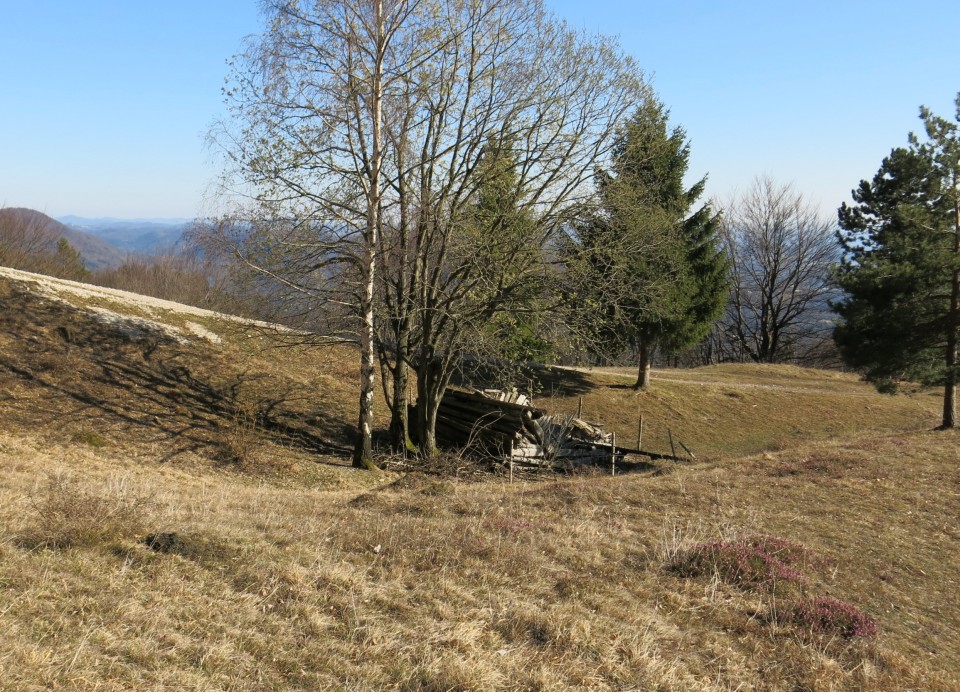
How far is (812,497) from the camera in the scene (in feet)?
34.0

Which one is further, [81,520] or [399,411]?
[399,411]

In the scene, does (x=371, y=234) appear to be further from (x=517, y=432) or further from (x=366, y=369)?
(x=517, y=432)

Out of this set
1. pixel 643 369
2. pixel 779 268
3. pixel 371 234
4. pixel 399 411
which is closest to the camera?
pixel 371 234

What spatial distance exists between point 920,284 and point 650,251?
907 cm

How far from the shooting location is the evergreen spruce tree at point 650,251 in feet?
50.7

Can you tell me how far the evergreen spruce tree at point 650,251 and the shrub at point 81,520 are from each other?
10.7m

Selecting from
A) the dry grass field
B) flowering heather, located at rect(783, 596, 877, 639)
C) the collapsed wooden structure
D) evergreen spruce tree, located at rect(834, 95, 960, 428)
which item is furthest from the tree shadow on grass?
evergreen spruce tree, located at rect(834, 95, 960, 428)

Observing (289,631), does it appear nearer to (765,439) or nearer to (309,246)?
(309,246)

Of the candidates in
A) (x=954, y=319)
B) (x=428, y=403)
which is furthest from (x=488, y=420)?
(x=954, y=319)

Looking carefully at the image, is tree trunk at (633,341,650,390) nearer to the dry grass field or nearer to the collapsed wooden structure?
the collapsed wooden structure

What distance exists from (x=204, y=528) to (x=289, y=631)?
2.13 metres

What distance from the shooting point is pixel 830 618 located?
540 centimetres

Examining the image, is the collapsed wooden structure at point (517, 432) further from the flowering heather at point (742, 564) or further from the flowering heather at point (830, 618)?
the flowering heather at point (830, 618)

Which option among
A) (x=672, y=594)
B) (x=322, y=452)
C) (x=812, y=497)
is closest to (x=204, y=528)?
(x=672, y=594)
